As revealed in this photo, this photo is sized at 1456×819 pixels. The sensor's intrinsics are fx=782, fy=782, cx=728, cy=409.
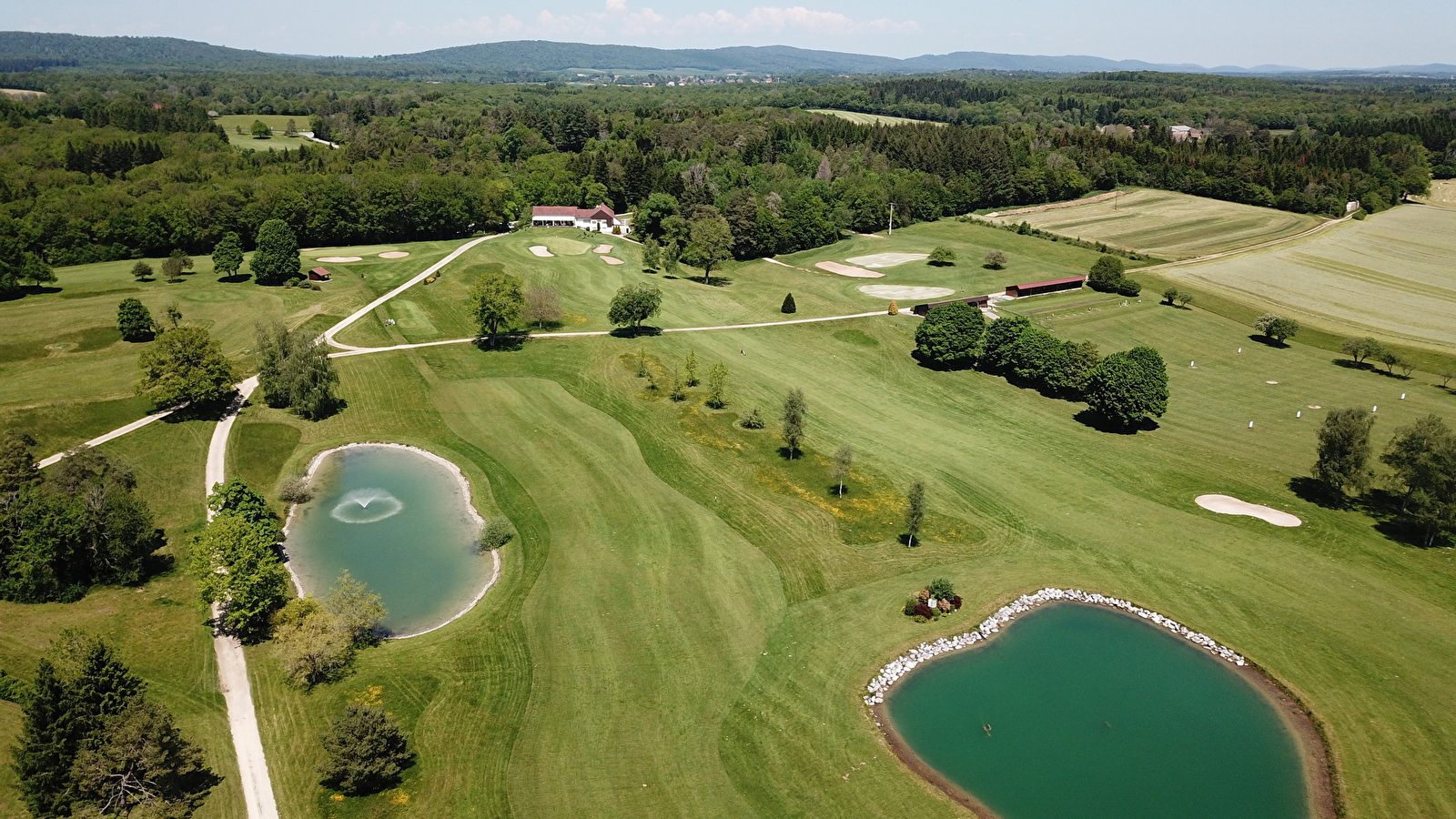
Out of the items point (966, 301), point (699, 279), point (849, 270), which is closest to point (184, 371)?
point (699, 279)

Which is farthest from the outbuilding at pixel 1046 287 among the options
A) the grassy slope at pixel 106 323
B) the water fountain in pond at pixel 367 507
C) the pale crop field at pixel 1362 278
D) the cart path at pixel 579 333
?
the grassy slope at pixel 106 323

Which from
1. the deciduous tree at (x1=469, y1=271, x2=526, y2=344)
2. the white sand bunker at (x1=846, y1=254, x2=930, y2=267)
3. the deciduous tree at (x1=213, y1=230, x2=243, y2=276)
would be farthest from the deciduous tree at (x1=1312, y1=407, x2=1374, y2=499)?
the deciduous tree at (x1=213, y1=230, x2=243, y2=276)

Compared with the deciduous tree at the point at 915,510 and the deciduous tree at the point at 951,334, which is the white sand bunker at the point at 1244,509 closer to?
the deciduous tree at the point at 915,510

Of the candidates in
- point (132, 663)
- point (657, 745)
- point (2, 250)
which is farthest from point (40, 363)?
point (657, 745)

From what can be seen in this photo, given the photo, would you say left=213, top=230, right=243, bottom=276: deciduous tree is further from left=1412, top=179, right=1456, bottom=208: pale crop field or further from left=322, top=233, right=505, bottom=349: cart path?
left=1412, top=179, right=1456, bottom=208: pale crop field

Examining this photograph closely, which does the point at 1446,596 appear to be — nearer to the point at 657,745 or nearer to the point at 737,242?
the point at 657,745

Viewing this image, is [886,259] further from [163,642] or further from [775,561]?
[163,642]
